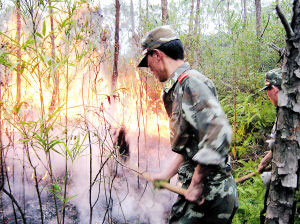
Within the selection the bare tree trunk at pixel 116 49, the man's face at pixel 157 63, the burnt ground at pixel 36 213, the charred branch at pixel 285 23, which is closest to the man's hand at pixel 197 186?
the man's face at pixel 157 63

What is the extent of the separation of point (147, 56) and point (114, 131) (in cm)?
547

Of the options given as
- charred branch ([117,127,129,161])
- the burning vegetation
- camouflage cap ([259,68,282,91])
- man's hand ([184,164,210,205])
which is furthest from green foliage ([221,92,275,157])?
man's hand ([184,164,210,205])

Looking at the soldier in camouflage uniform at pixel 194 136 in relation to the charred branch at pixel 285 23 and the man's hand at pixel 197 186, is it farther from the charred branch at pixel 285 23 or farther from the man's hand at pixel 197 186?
the charred branch at pixel 285 23

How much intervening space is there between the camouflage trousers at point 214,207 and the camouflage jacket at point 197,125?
0.06 metres

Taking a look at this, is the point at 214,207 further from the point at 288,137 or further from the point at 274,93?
the point at 274,93

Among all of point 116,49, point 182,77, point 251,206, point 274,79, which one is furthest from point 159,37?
point 116,49

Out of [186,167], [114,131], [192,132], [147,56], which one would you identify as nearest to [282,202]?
[186,167]

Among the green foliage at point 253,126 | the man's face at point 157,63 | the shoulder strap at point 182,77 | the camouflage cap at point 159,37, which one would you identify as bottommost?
the green foliage at point 253,126

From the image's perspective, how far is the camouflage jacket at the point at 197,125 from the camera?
4.24 feet

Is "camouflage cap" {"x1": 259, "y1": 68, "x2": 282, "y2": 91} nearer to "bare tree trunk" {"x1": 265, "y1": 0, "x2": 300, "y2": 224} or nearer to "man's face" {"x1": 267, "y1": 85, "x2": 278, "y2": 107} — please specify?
"man's face" {"x1": 267, "y1": 85, "x2": 278, "y2": 107}

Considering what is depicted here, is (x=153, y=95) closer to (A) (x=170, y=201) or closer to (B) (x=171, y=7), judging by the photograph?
(A) (x=170, y=201)

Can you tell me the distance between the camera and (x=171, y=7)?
38.2 feet

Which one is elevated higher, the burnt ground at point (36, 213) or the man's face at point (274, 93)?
the man's face at point (274, 93)

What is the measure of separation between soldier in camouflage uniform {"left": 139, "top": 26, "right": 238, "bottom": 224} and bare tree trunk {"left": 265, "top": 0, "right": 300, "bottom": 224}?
339 mm
